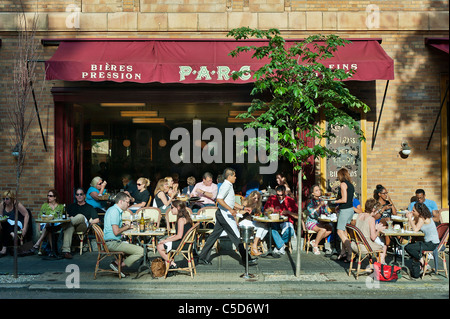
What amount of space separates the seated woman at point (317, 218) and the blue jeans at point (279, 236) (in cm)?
45

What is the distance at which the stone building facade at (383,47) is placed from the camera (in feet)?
36.8

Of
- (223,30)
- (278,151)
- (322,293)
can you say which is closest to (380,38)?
(223,30)

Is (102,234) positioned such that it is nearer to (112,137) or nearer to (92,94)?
(92,94)

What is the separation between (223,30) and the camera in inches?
445

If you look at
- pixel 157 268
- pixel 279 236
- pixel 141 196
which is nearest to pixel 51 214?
pixel 141 196

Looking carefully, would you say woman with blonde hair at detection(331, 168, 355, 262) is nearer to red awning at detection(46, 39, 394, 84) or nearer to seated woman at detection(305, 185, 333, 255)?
seated woman at detection(305, 185, 333, 255)

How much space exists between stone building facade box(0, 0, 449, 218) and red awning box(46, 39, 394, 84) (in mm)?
623

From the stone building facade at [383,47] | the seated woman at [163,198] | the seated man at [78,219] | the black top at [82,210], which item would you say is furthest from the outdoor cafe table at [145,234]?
the stone building facade at [383,47]

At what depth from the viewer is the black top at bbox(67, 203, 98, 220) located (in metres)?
10.3

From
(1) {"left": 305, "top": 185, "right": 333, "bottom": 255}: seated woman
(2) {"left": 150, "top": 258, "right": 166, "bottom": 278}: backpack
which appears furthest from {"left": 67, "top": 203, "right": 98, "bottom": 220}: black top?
(1) {"left": 305, "top": 185, "right": 333, "bottom": 255}: seated woman

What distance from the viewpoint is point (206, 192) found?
11633 mm

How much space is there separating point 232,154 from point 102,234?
22.4 ft

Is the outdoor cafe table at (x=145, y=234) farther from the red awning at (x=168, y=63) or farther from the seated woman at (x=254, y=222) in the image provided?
the red awning at (x=168, y=63)

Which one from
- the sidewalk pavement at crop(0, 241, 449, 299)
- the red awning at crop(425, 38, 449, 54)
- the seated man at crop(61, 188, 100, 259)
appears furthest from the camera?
the red awning at crop(425, 38, 449, 54)
